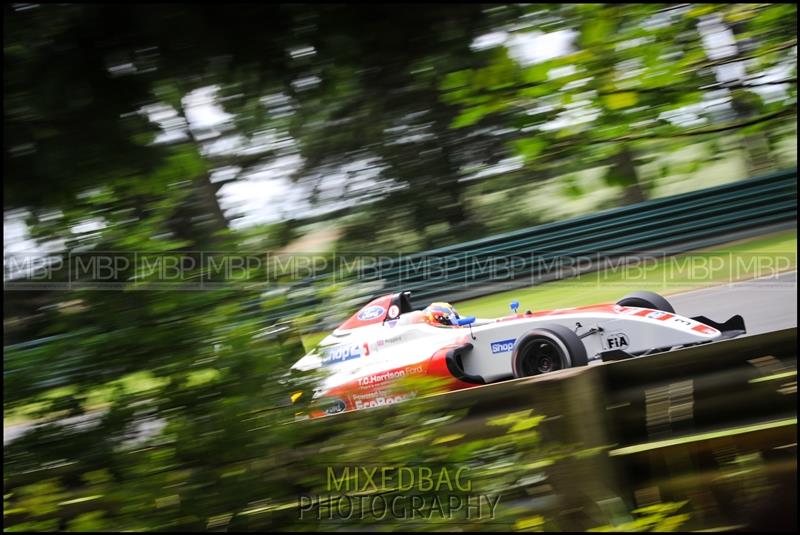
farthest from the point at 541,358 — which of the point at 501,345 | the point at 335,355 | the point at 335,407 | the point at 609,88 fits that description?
the point at 335,407

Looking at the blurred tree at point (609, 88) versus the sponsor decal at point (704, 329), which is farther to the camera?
the sponsor decal at point (704, 329)

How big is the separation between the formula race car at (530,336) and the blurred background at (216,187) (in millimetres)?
2099

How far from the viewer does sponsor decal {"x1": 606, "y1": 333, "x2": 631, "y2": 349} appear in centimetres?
434

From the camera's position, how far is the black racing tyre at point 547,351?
173 inches

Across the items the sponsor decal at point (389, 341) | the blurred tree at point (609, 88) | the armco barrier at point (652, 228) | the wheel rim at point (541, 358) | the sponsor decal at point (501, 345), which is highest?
the blurred tree at point (609, 88)

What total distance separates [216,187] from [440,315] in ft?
9.51

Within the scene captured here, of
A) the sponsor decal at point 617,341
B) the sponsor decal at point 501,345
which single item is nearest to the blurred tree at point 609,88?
the sponsor decal at point 617,341

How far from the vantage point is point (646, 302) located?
4.47m

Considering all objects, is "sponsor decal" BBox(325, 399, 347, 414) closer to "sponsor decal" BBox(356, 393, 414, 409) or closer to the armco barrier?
"sponsor decal" BBox(356, 393, 414, 409)

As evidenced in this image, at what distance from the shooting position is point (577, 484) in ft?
7.70

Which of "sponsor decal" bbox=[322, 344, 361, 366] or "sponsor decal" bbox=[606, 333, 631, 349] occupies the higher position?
"sponsor decal" bbox=[322, 344, 361, 366]

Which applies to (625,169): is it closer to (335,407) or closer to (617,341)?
(335,407)

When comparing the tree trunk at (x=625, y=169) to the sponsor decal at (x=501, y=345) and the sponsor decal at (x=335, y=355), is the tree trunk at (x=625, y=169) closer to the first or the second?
the sponsor decal at (x=335, y=355)

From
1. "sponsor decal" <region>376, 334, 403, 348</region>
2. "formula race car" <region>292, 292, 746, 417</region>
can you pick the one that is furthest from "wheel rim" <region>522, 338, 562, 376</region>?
"sponsor decal" <region>376, 334, 403, 348</region>
